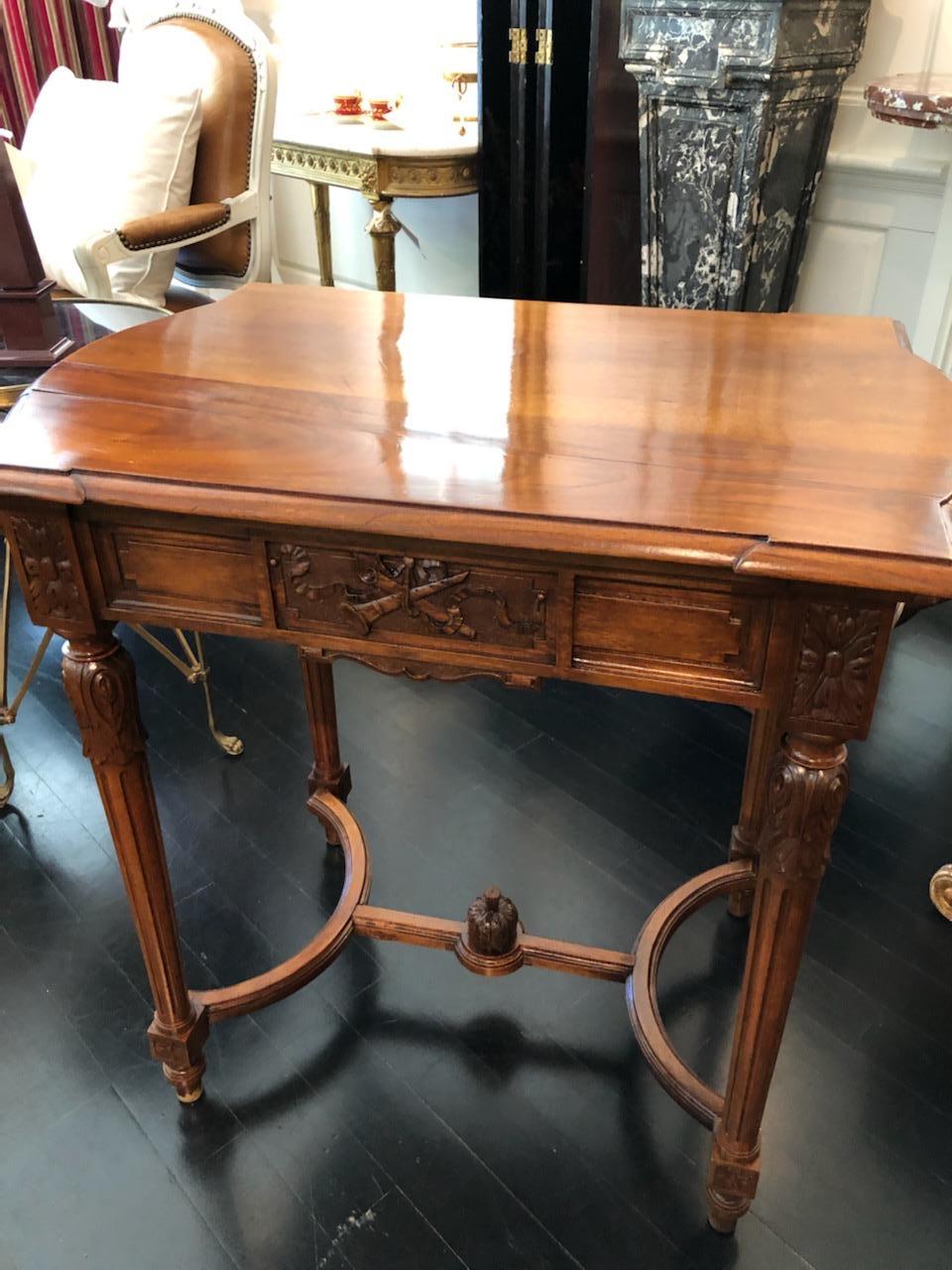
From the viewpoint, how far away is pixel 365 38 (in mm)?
3459

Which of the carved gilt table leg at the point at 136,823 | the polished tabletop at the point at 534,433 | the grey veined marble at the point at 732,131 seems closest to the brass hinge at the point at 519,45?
the grey veined marble at the point at 732,131

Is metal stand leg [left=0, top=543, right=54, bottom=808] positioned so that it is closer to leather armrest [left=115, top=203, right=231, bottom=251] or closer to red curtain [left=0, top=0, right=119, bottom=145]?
leather armrest [left=115, top=203, right=231, bottom=251]

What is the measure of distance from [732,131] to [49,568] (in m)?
1.75

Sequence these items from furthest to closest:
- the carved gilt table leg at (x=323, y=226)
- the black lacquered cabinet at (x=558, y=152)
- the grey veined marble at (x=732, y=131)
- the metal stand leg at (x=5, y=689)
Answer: the carved gilt table leg at (x=323, y=226) → the black lacquered cabinet at (x=558, y=152) → the grey veined marble at (x=732, y=131) → the metal stand leg at (x=5, y=689)

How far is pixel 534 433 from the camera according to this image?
0.91 metres

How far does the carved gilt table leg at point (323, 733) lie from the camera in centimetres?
149

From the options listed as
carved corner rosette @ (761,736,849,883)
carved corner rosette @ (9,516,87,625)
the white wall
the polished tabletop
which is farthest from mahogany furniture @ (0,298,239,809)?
the white wall

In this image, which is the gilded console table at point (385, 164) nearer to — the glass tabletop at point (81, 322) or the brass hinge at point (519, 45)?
the brass hinge at point (519, 45)

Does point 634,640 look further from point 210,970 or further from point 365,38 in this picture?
point 365,38

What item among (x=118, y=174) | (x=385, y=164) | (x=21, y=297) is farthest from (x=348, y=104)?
(x=21, y=297)

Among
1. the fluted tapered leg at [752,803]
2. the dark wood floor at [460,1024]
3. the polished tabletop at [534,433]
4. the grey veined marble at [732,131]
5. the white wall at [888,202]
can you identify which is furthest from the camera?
the white wall at [888,202]

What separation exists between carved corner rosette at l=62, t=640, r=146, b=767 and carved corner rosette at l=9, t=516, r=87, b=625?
1.8 inches

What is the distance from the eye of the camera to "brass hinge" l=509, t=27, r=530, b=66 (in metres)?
2.40

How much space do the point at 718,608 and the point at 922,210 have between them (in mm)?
2019
